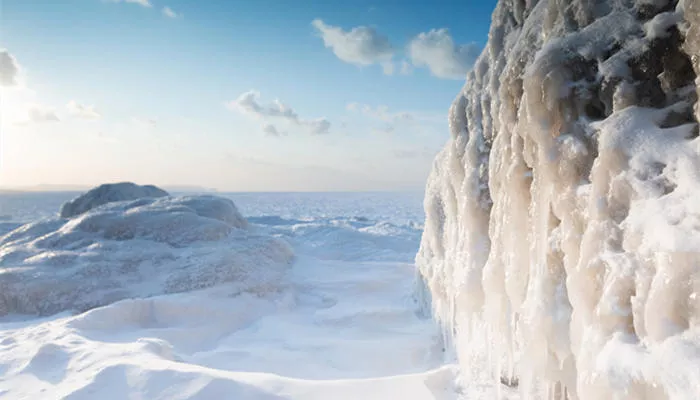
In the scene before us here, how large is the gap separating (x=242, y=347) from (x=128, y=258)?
4349mm

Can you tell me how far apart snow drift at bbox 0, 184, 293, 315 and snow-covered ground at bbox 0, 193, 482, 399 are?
0.44 meters

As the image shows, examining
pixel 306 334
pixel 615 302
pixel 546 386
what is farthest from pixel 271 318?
pixel 615 302

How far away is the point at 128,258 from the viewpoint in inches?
328

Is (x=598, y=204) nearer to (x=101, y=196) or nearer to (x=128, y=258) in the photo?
(x=128, y=258)

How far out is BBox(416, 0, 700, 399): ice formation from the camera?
178 cm

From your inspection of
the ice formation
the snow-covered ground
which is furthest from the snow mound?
the ice formation

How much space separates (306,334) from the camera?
605cm

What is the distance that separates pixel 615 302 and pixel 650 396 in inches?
18.7

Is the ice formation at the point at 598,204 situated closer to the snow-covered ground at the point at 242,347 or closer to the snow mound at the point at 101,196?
the snow-covered ground at the point at 242,347

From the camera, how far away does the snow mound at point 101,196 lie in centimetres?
1515

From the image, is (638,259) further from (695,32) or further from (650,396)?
(695,32)

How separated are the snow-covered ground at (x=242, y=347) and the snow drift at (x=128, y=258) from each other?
0.44 meters

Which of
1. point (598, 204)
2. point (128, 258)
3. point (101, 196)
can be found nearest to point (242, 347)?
point (128, 258)

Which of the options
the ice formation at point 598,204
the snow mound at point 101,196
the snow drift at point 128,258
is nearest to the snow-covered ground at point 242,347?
the snow drift at point 128,258
